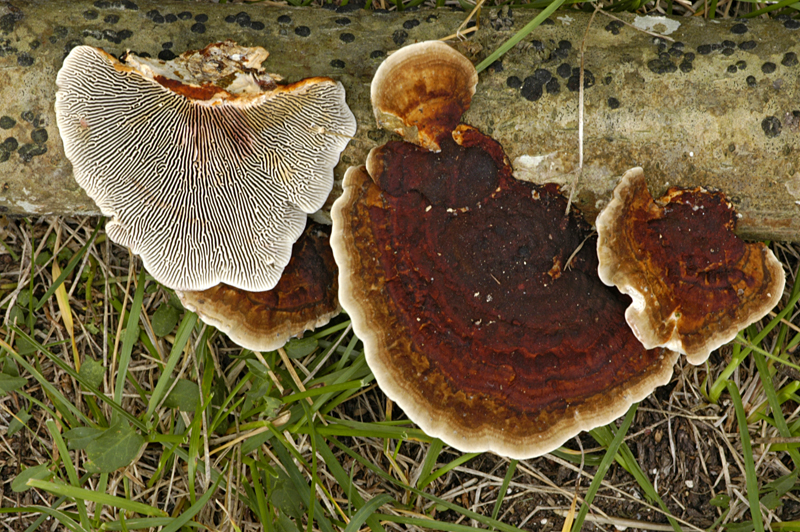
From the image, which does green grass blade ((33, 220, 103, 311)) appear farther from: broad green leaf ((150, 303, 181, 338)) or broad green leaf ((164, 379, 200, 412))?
broad green leaf ((164, 379, 200, 412))

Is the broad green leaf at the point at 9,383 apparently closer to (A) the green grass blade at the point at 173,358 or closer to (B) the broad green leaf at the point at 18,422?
(B) the broad green leaf at the point at 18,422

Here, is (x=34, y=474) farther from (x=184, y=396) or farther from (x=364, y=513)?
(x=364, y=513)

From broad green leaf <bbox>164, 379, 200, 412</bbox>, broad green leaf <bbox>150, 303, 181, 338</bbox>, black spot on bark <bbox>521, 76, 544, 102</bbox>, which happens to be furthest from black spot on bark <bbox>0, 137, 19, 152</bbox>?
black spot on bark <bbox>521, 76, 544, 102</bbox>

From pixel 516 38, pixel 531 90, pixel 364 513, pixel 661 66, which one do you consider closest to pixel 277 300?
pixel 364 513

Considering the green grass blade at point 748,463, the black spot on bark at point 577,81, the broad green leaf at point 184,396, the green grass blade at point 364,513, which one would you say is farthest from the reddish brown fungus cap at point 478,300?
the broad green leaf at point 184,396

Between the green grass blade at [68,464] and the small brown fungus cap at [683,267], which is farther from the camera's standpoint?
the green grass blade at [68,464]
